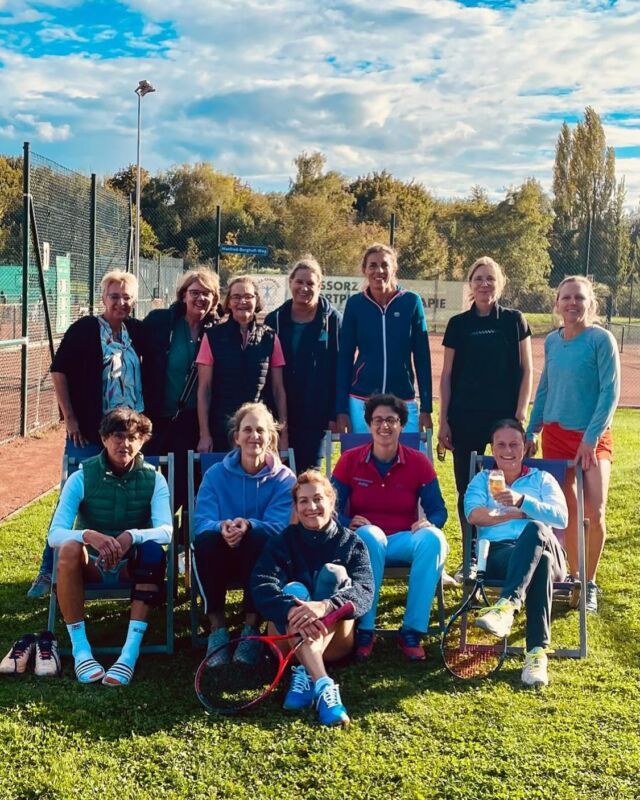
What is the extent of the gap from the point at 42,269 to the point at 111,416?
5722mm

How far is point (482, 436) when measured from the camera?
16.3 feet

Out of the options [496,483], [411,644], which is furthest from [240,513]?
[496,483]

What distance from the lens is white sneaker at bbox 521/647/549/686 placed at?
366 cm

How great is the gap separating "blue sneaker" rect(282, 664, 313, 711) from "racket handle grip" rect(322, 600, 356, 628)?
227 millimetres

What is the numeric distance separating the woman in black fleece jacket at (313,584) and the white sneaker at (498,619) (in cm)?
52

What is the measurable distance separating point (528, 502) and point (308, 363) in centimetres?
166

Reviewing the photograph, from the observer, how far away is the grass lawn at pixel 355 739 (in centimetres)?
283

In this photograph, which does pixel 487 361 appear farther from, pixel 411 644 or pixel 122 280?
pixel 122 280

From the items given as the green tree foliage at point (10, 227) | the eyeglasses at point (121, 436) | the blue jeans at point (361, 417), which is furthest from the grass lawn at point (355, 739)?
the green tree foliage at point (10, 227)

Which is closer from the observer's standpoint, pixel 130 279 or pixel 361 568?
pixel 361 568

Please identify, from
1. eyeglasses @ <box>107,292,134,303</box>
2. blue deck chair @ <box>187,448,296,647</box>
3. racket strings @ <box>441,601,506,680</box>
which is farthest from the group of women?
racket strings @ <box>441,601,506,680</box>

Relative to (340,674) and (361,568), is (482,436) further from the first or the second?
(340,674)

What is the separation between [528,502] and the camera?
415 centimetres

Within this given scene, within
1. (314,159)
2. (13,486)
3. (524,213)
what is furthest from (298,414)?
(314,159)
